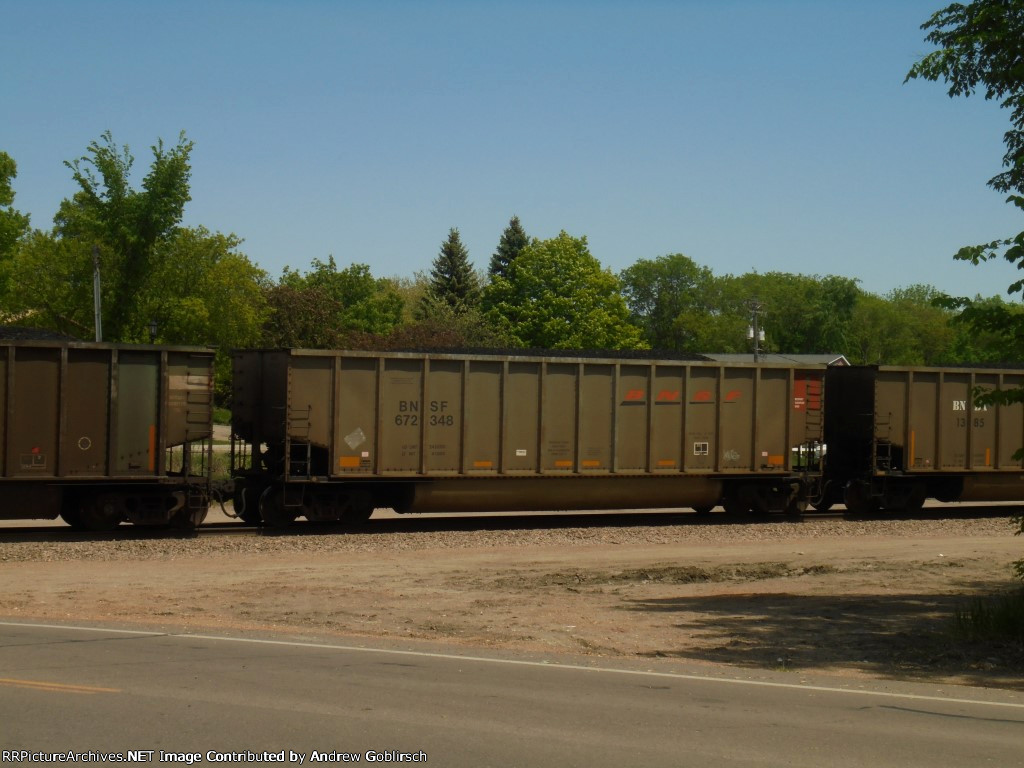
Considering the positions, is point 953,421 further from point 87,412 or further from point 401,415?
point 87,412

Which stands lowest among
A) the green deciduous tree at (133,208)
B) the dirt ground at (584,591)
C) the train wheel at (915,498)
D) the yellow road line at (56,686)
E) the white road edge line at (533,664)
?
the dirt ground at (584,591)

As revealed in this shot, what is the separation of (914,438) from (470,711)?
2131 cm

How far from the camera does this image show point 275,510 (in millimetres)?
22812

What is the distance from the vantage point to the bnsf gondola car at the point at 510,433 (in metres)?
22.6

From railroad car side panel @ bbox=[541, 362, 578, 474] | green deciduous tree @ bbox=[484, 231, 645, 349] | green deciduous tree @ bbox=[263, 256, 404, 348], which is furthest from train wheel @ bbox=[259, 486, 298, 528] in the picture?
green deciduous tree @ bbox=[484, 231, 645, 349]

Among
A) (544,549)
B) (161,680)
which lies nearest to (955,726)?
(161,680)

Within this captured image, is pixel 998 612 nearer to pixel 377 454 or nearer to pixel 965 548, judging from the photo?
pixel 965 548

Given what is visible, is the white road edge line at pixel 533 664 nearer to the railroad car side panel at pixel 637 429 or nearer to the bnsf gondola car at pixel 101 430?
the bnsf gondola car at pixel 101 430

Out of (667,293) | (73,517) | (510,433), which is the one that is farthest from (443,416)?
(667,293)

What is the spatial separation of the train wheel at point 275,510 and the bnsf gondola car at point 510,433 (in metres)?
0.03

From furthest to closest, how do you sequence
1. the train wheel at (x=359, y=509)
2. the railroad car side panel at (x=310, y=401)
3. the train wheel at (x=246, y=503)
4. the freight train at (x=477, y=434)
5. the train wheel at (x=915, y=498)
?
the train wheel at (x=915, y=498) → the train wheel at (x=359, y=509) → the train wheel at (x=246, y=503) → the railroad car side panel at (x=310, y=401) → the freight train at (x=477, y=434)

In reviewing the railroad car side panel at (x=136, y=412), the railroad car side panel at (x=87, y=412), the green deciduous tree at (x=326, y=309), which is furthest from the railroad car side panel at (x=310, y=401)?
the green deciduous tree at (x=326, y=309)

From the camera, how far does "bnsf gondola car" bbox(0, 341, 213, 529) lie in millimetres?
20281

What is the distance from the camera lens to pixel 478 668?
10.1 meters
